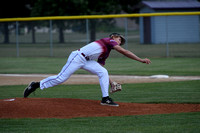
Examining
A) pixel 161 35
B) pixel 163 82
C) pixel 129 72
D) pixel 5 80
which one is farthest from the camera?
pixel 161 35

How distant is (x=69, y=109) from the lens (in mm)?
7297

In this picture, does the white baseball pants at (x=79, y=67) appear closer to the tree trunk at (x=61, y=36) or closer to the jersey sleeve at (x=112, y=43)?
the jersey sleeve at (x=112, y=43)

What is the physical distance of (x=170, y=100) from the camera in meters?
8.80

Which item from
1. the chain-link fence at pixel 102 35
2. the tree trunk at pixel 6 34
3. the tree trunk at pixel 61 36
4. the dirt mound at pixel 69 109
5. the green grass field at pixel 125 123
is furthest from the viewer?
the tree trunk at pixel 6 34

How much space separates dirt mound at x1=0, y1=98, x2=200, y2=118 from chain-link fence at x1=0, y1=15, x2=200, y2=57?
1389 centimetres

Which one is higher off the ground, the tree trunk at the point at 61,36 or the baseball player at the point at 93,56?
the baseball player at the point at 93,56

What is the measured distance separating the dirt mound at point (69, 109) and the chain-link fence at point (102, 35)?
13894 millimetres

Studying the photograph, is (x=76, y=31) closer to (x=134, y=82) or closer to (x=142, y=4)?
(x=134, y=82)

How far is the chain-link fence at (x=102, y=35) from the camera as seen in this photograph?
22.6m

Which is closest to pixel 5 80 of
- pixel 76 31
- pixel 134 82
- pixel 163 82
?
pixel 134 82

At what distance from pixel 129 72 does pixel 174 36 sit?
28.9 feet

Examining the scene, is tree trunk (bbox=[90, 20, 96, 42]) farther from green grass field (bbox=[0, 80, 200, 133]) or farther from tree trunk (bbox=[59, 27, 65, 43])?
green grass field (bbox=[0, 80, 200, 133])

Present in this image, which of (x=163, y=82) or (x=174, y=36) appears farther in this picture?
(x=174, y=36)

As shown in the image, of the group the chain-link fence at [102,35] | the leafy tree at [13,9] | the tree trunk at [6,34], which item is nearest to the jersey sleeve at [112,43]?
the chain-link fence at [102,35]
